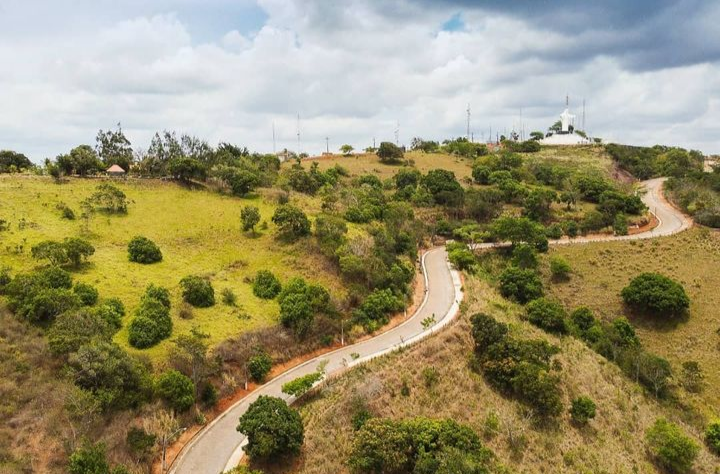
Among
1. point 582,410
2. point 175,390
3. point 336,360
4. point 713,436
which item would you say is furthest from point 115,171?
point 713,436

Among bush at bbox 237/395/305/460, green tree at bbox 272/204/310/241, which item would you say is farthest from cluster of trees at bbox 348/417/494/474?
green tree at bbox 272/204/310/241

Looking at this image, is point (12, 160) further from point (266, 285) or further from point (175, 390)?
point (175, 390)

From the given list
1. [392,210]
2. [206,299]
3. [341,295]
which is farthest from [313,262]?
[392,210]

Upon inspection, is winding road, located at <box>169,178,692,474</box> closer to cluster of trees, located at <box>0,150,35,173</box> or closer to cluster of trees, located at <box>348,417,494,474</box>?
cluster of trees, located at <box>348,417,494,474</box>

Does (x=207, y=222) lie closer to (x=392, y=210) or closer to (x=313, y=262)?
(x=313, y=262)

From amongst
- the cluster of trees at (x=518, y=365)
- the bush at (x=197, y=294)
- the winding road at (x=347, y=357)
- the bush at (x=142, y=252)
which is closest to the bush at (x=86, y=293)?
the bush at (x=197, y=294)
